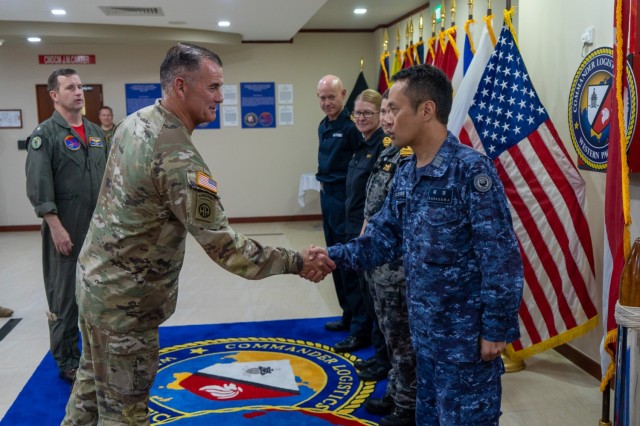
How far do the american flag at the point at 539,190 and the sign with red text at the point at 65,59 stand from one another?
→ 22.2 ft

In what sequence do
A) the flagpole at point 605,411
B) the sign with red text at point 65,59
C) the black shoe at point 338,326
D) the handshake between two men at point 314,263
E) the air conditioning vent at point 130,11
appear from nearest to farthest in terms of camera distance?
1. the handshake between two men at point 314,263
2. the flagpole at point 605,411
3. the black shoe at point 338,326
4. the air conditioning vent at point 130,11
5. the sign with red text at point 65,59

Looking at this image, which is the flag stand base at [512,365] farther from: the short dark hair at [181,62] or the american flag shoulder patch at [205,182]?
the short dark hair at [181,62]

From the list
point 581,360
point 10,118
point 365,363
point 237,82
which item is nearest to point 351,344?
point 365,363

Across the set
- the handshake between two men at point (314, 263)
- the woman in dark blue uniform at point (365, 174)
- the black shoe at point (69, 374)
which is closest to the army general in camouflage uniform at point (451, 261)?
the handshake between two men at point (314, 263)

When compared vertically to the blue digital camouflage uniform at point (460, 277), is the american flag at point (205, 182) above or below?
above

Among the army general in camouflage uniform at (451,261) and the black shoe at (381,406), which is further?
the black shoe at (381,406)

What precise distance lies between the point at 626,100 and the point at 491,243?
1.23 metres

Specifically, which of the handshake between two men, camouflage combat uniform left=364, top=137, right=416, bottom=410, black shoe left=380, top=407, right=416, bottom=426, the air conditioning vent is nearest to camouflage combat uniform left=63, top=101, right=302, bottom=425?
the handshake between two men

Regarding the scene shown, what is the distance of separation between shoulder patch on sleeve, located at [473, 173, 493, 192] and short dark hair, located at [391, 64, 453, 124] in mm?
261

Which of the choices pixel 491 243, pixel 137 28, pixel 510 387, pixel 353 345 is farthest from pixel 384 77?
pixel 491 243

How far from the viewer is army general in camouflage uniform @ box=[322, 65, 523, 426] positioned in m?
1.68

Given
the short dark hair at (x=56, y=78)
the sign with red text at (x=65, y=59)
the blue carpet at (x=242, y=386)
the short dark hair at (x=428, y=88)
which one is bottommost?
the blue carpet at (x=242, y=386)

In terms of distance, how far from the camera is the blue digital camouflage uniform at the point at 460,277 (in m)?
1.68

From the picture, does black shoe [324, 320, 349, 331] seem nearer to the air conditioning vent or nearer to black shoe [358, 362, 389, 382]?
black shoe [358, 362, 389, 382]
